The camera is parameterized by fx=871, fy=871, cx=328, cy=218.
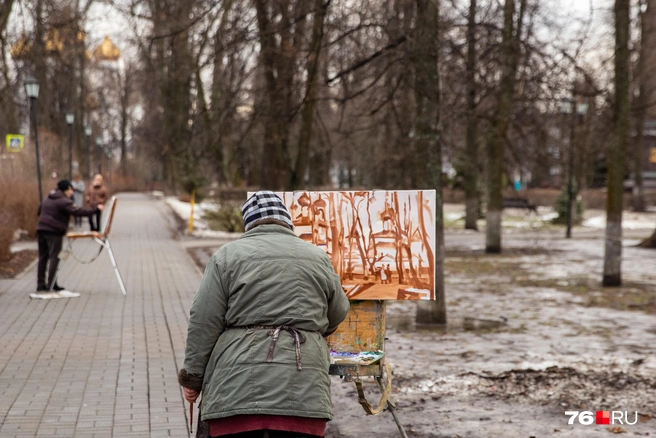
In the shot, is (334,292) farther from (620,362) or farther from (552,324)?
(552,324)

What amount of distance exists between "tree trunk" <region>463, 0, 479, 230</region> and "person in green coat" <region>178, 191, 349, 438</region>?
32.7 ft

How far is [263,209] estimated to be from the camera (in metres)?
3.96

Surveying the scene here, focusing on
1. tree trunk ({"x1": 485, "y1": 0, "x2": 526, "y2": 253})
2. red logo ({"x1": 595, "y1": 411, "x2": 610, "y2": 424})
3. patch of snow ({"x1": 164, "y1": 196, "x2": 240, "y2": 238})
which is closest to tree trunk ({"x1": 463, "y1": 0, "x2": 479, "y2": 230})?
tree trunk ({"x1": 485, "y1": 0, "x2": 526, "y2": 253})

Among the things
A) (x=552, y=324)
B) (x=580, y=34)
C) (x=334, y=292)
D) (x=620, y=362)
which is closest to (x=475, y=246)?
(x=580, y=34)

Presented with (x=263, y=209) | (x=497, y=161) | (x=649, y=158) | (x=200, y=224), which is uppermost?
(x=649, y=158)

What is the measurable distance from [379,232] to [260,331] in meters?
2.59

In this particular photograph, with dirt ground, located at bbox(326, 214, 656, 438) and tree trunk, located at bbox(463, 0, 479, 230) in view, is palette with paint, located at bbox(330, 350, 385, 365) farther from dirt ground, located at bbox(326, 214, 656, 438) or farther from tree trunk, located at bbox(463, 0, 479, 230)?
tree trunk, located at bbox(463, 0, 479, 230)

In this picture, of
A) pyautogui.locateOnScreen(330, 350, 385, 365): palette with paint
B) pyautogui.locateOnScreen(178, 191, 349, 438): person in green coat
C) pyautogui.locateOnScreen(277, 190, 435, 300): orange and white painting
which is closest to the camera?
pyautogui.locateOnScreen(178, 191, 349, 438): person in green coat

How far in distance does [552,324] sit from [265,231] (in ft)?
28.2

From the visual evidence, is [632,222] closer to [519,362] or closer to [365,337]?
[519,362]

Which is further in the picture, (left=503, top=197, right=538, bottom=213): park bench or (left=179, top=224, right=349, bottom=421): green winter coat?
(left=503, top=197, right=538, bottom=213): park bench

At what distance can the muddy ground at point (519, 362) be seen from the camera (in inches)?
269

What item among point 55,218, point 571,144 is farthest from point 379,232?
point 571,144

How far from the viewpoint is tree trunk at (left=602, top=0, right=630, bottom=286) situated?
15258 mm
